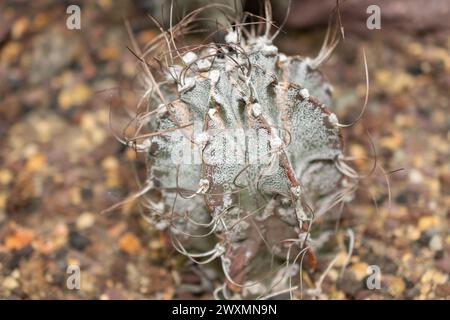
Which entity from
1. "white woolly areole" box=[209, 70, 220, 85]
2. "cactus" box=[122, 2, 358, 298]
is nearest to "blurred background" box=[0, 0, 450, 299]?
"cactus" box=[122, 2, 358, 298]

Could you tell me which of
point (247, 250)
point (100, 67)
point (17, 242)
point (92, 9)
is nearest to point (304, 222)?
point (247, 250)

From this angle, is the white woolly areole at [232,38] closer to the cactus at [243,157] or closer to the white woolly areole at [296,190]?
the cactus at [243,157]

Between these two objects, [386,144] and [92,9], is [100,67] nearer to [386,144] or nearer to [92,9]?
[92,9]

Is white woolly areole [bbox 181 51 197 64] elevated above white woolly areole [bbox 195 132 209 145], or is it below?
above

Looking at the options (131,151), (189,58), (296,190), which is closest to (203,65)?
(189,58)

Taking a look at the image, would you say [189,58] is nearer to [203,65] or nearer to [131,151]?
[203,65]

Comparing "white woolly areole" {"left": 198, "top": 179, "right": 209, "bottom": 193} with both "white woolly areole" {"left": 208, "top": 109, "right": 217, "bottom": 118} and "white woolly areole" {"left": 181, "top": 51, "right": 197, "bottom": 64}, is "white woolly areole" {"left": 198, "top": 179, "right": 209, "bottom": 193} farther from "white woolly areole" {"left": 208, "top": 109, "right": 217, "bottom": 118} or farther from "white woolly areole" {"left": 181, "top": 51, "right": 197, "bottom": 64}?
"white woolly areole" {"left": 181, "top": 51, "right": 197, "bottom": 64}

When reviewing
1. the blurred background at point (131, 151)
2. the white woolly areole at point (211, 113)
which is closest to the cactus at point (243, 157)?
the white woolly areole at point (211, 113)

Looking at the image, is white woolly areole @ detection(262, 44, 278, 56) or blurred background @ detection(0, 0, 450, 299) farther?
blurred background @ detection(0, 0, 450, 299)
